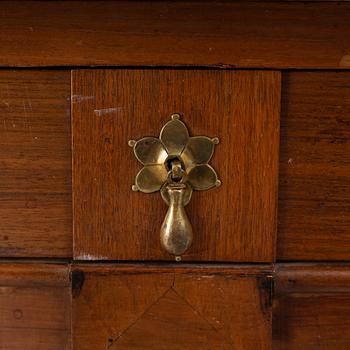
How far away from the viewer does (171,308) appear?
0.50 metres

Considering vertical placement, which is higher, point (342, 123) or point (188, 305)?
point (342, 123)

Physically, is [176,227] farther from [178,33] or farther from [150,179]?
[178,33]

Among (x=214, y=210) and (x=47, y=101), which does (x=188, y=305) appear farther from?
(x=47, y=101)

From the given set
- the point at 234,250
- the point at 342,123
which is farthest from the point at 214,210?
the point at 342,123

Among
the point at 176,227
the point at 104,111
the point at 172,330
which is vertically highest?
the point at 104,111

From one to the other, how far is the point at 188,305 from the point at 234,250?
0.23 feet

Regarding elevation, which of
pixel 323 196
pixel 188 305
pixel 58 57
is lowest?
pixel 188 305

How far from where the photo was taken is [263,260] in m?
0.50

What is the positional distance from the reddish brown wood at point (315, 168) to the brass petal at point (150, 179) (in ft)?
0.39

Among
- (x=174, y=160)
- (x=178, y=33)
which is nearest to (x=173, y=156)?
(x=174, y=160)

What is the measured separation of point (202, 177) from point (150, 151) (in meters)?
0.06

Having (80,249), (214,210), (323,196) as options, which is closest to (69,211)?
(80,249)

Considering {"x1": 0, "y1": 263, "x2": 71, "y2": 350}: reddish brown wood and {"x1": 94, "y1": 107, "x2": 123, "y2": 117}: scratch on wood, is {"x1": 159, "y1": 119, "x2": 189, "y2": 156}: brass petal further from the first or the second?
{"x1": 0, "y1": 263, "x2": 71, "y2": 350}: reddish brown wood

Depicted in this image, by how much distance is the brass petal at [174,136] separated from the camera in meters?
0.48
